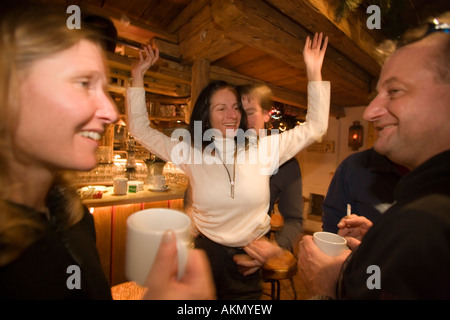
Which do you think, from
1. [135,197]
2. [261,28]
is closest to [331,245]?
[261,28]

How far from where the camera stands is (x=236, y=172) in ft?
5.20

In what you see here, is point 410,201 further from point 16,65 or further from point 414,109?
point 16,65

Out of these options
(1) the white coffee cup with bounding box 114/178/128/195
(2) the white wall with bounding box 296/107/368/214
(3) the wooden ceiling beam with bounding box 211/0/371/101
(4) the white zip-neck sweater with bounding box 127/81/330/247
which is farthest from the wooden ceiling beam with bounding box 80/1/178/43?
(2) the white wall with bounding box 296/107/368/214

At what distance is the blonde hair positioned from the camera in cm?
60

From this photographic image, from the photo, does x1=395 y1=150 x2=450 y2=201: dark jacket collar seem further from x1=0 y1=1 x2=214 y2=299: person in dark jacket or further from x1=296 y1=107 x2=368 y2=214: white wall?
x1=296 y1=107 x2=368 y2=214: white wall

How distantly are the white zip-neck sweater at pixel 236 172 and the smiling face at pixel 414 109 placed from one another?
0.68m

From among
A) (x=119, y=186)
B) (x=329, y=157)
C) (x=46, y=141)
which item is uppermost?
(x=329, y=157)

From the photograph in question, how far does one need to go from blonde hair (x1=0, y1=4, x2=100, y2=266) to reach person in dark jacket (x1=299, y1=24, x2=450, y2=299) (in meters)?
1.06

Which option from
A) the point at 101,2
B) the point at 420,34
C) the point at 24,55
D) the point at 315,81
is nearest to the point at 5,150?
the point at 24,55

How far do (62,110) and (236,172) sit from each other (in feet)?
3.70

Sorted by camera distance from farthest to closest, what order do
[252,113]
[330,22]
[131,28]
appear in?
[131,28] → [252,113] → [330,22]
